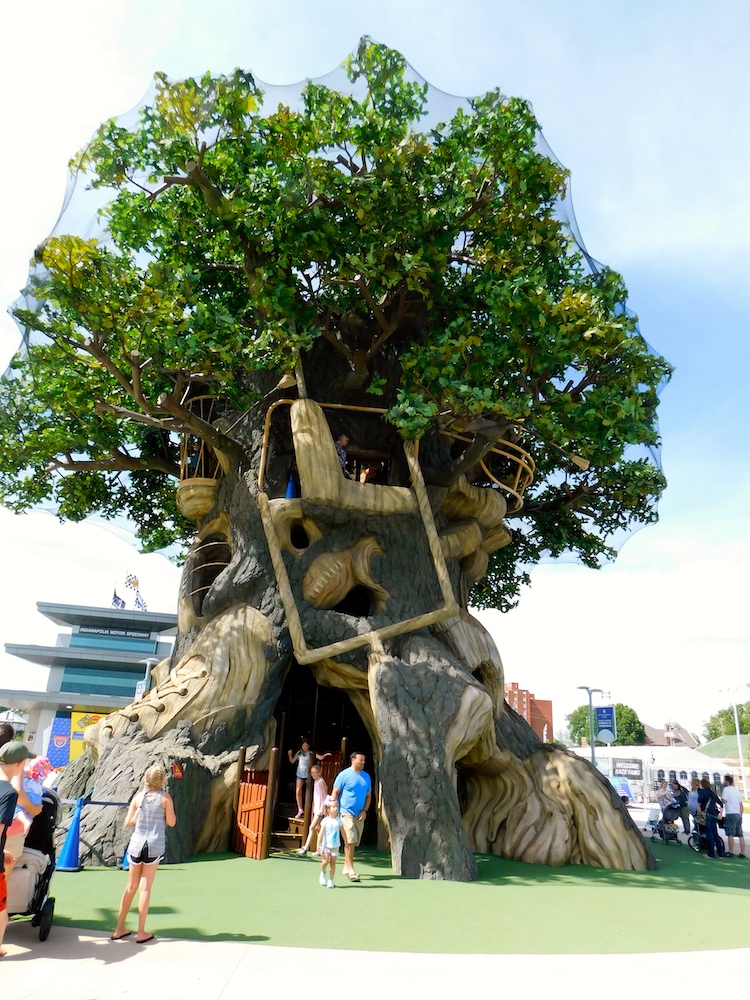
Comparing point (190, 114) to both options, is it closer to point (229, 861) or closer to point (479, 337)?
point (479, 337)

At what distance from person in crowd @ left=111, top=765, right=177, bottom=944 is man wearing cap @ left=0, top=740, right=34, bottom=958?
891mm

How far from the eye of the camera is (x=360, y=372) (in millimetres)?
12328

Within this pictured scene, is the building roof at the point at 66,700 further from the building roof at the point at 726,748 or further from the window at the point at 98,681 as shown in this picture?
the building roof at the point at 726,748

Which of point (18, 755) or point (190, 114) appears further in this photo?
point (190, 114)

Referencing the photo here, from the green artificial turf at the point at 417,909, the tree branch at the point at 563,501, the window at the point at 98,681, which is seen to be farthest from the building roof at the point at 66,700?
the green artificial turf at the point at 417,909

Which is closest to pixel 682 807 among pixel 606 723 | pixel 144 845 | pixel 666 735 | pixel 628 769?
pixel 606 723

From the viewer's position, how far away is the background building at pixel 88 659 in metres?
51.8

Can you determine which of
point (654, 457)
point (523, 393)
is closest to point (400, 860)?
point (523, 393)

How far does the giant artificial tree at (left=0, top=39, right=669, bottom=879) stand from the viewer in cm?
1013

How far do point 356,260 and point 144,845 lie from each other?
826 centimetres

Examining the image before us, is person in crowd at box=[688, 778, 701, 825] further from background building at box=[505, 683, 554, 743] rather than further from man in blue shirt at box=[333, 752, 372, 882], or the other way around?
background building at box=[505, 683, 554, 743]

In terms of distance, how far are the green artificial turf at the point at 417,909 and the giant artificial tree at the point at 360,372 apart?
1.07m

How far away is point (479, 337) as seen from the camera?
1058 cm

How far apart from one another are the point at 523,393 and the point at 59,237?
7.62 m
